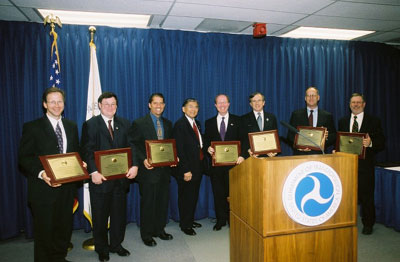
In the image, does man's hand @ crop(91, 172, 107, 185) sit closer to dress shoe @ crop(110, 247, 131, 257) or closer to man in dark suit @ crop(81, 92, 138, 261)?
man in dark suit @ crop(81, 92, 138, 261)

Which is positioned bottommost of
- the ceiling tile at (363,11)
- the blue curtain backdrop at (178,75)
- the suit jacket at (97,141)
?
the suit jacket at (97,141)

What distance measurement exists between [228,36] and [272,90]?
4.21 ft

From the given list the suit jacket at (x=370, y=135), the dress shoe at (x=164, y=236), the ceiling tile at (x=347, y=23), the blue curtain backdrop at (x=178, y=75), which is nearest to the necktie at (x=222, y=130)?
the blue curtain backdrop at (x=178, y=75)

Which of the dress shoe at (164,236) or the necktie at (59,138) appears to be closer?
the necktie at (59,138)

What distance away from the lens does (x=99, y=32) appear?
4254 millimetres

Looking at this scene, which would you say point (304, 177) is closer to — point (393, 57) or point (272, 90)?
point (272, 90)

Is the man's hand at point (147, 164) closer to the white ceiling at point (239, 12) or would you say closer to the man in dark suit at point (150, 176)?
the man in dark suit at point (150, 176)

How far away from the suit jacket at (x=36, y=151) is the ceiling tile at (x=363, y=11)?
379cm

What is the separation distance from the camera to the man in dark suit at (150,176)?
137 inches

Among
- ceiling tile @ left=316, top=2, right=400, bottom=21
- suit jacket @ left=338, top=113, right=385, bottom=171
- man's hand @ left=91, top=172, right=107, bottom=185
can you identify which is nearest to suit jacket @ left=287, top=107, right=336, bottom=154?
suit jacket @ left=338, top=113, right=385, bottom=171

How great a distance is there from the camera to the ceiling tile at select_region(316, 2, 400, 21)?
355 centimetres

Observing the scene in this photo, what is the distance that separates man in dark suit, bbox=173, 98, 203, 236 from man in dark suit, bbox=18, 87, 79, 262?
1.40 meters

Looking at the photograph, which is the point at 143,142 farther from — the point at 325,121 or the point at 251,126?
the point at 325,121

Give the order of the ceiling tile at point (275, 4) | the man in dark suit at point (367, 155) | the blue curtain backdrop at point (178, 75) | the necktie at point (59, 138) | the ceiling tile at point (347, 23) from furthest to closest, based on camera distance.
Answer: the ceiling tile at point (347, 23) → the blue curtain backdrop at point (178, 75) → the man in dark suit at point (367, 155) → the ceiling tile at point (275, 4) → the necktie at point (59, 138)
